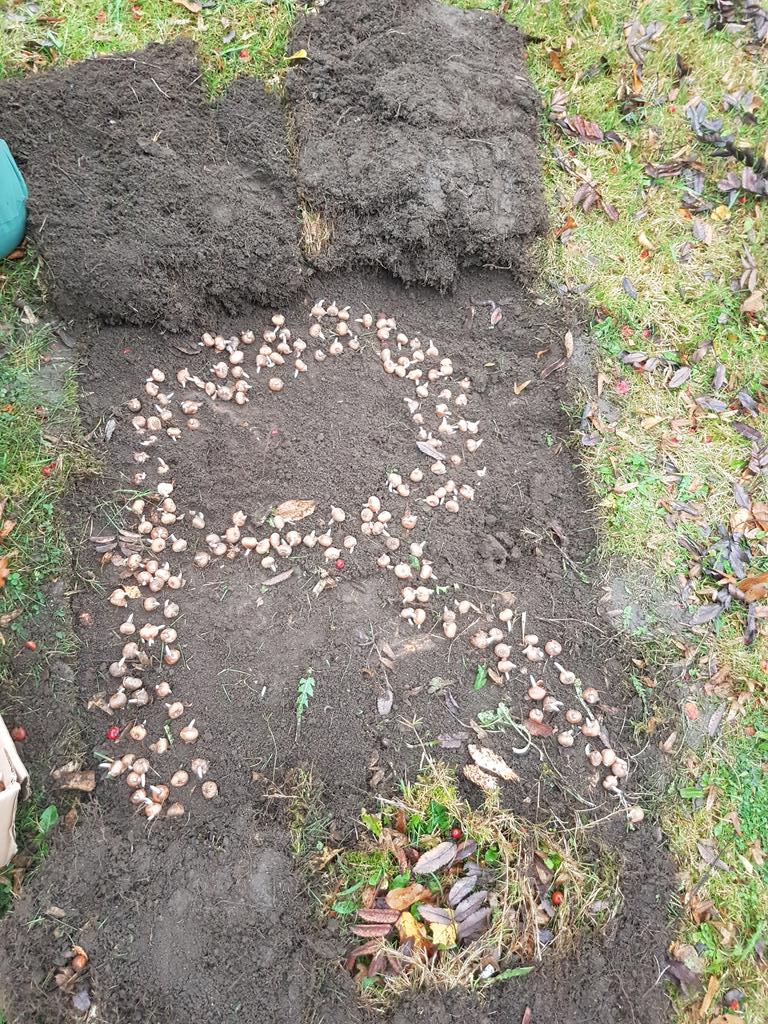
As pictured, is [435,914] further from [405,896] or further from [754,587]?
[754,587]

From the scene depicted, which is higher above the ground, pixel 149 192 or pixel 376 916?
pixel 149 192

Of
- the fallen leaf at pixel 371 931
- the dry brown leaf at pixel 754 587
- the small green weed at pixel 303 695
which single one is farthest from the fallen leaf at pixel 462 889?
the dry brown leaf at pixel 754 587

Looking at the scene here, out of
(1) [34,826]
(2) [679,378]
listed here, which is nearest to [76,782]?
(1) [34,826]

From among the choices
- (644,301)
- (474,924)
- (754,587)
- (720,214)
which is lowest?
(474,924)

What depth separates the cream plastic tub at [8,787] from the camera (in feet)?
7.69

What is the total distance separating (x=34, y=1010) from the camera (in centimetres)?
224

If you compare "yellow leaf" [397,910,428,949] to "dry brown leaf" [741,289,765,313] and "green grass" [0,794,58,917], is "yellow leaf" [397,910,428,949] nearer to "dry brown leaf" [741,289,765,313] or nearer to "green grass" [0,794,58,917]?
"green grass" [0,794,58,917]

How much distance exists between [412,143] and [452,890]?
11.2 ft

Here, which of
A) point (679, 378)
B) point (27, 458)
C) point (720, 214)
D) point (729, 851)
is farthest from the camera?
point (720, 214)

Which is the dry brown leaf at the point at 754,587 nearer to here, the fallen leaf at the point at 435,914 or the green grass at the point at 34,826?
the fallen leaf at the point at 435,914

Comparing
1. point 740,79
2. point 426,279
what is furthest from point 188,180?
Answer: point 740,79

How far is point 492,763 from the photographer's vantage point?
277 centimetres

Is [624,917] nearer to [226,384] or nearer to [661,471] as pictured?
[661,471]

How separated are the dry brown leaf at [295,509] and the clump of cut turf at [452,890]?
119 centimetres
